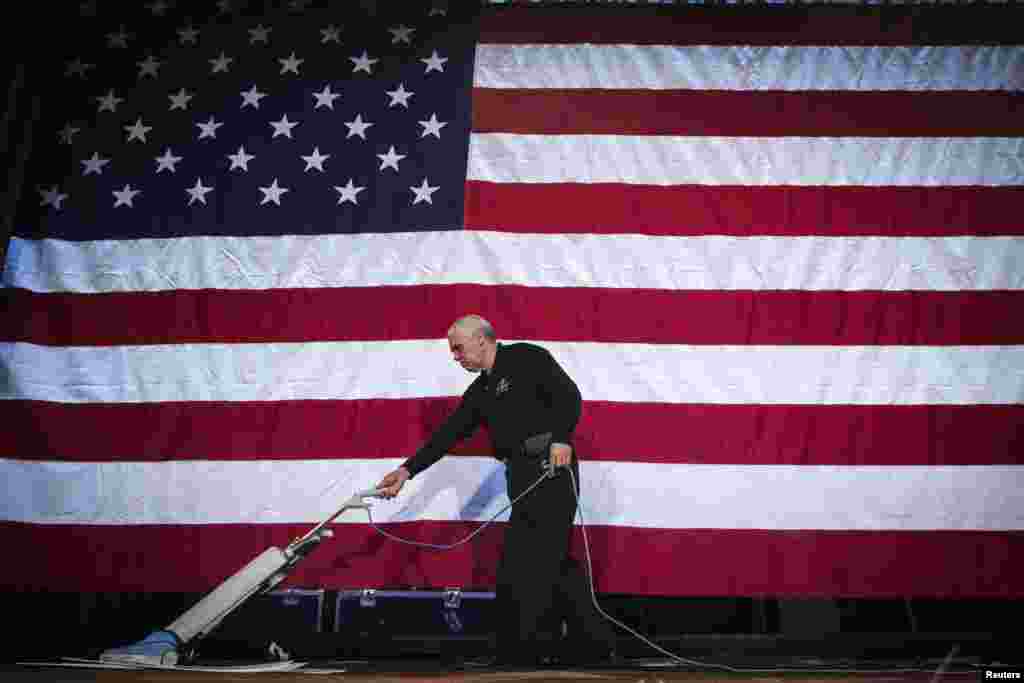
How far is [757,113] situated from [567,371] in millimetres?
1736

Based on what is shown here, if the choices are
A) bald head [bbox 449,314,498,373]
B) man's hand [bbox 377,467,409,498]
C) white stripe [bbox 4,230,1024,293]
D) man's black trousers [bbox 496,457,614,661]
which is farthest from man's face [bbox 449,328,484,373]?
white stripe [bbox 4,230,1024,293]

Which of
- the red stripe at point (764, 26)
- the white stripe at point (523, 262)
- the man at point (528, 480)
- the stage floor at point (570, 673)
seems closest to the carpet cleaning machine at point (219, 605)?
the stage floor at point (570, 673)

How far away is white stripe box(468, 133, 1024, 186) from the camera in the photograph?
154 inches

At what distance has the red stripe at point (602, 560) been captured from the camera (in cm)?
349

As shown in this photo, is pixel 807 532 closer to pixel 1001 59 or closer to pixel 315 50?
pixel 1001 59

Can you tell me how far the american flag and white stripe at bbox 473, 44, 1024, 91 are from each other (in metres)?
0.02

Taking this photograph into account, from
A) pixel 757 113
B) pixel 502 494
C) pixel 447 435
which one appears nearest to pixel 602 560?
pixel 502 494

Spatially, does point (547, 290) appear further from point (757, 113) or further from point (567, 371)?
point (757, 113)

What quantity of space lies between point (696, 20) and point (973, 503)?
2856mm

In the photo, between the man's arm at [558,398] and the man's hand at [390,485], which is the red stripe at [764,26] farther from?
the man's hand at [390,485]

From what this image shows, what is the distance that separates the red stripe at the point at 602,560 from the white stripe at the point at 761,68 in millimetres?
2338

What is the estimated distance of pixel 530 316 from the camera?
3818 millimetres

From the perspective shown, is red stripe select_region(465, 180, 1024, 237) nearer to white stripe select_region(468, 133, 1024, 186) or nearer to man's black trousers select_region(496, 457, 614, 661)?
white stripe select_region(468, 133, 1024, 186)

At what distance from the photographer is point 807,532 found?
352cm
